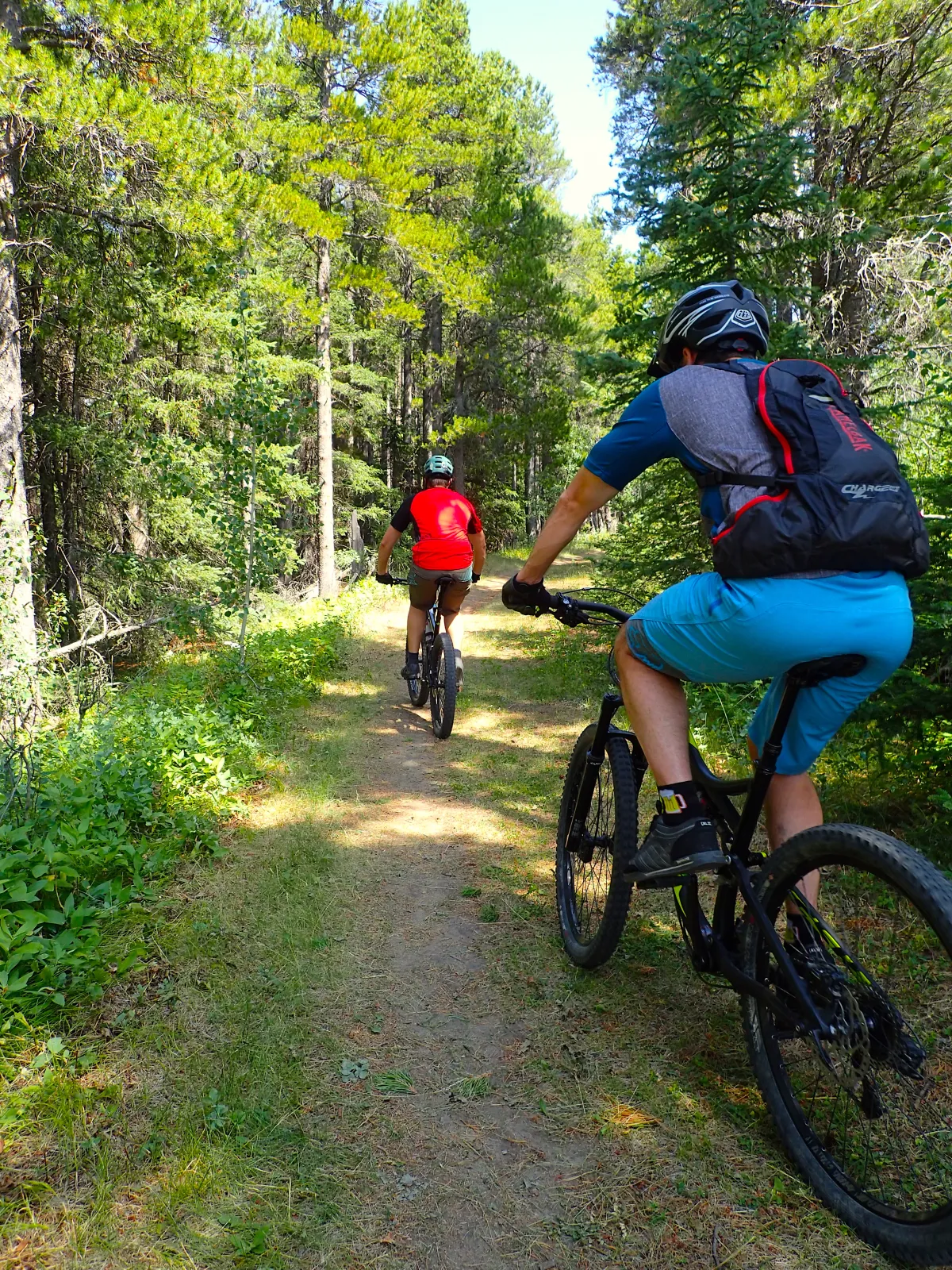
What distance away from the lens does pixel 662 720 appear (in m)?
2.53

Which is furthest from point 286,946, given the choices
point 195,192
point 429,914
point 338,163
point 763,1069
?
point 338,163

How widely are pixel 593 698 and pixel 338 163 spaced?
479 inches

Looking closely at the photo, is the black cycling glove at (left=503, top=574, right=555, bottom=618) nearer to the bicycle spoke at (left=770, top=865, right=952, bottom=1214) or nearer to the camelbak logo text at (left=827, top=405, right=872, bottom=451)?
the camelbak logo text at (left=827, top=405, right=872, bottom=451)

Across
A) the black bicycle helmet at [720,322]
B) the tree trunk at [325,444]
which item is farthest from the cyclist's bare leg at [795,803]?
the tree trunk at [325,444]

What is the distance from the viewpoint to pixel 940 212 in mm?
8453

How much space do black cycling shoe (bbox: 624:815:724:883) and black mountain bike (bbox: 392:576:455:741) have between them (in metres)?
4.32

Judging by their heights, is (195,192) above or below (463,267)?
below

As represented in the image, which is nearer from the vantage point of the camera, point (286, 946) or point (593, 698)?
point (286, 946)

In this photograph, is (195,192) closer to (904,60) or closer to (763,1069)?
(904,60)

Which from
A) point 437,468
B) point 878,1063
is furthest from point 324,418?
point 878,1063

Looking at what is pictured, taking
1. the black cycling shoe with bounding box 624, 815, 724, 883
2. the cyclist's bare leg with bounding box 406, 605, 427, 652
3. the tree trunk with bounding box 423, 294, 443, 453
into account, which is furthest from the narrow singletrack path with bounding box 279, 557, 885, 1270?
the tree trunk with bounding box 423, 294, 443, 453

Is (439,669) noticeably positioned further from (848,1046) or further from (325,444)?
(325,444)

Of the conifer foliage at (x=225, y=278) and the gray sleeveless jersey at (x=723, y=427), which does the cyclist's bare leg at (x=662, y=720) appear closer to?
the gray sleeveless jersey at (x=723, y=427)

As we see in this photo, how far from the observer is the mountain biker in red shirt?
705cm
